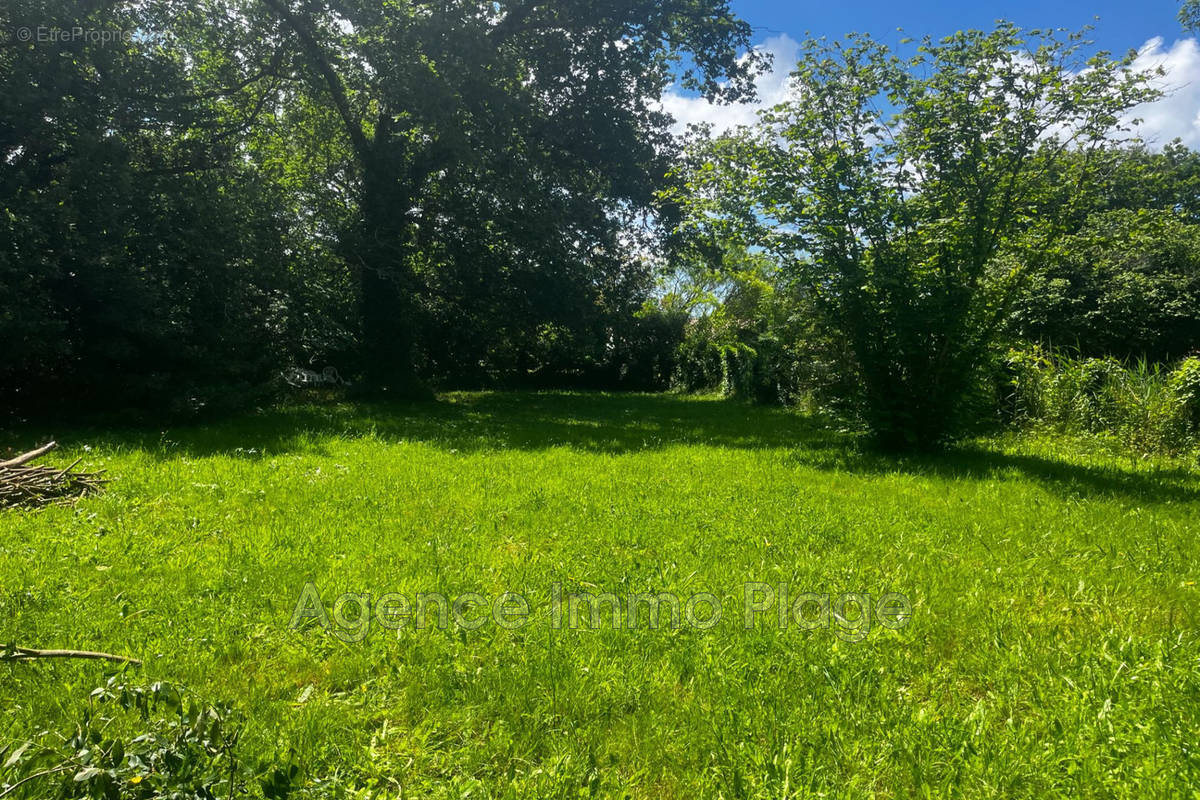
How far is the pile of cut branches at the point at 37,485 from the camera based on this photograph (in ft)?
14.8

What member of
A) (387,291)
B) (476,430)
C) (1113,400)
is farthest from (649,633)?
(387,291)

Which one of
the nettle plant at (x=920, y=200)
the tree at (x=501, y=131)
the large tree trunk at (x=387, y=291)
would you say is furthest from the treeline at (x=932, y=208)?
the large tree trunk at (x=387, y=291)

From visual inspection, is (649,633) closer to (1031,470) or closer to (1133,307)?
(1031,470)

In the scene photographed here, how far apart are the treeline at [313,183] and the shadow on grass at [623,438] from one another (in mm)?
1529

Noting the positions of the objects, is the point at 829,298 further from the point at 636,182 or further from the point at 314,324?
the point at 314,324

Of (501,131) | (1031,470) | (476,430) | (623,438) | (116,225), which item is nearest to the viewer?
(1031,470)

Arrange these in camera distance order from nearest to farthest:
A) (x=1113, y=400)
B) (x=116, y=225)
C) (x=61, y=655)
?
1. (x=61, y=655)
2. (x=1113, y=400)
3. (x=116, y=225)

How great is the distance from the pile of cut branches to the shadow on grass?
5.38ft

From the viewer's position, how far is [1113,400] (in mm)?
8555

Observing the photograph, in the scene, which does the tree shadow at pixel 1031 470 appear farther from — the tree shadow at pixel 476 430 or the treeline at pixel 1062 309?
the tree shadow at pixel 476 430

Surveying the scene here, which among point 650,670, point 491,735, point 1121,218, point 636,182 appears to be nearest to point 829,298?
point 1121,218

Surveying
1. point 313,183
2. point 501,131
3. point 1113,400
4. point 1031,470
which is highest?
point 501,131

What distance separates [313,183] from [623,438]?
12.7 metres

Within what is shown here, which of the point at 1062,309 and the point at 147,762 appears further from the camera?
the point at 1062,309
